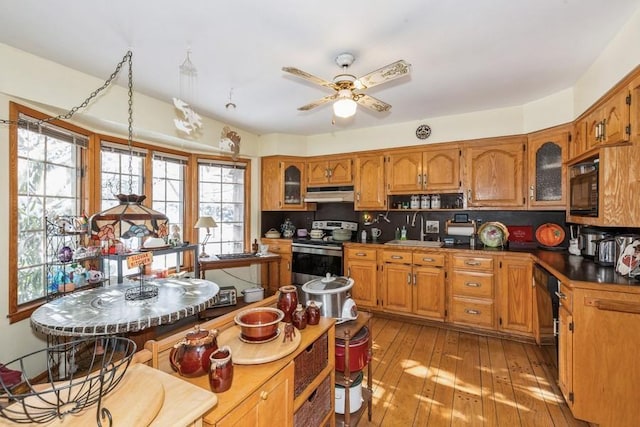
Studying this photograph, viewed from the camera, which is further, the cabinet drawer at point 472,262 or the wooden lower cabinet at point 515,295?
the cabinet drawer at point 472,262

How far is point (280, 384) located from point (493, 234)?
3095 mm

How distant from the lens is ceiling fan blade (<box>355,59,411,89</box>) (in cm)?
173

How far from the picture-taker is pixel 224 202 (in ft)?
13.9

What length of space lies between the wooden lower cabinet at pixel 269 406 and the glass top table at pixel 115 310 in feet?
3.16

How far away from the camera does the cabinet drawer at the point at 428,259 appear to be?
3.33 metres

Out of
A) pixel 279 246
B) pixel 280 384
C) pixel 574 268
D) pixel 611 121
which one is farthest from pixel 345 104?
pixel 279 246

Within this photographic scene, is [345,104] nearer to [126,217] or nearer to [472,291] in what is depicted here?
[126,217]

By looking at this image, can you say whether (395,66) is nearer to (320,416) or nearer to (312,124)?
(320,416)

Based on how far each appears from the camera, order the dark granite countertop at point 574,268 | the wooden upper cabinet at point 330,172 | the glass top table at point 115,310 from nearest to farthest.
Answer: the glass top table at point 115,310 → the dark granite countertop at point 574,268 → the wooden upper cabinet at point 330,172

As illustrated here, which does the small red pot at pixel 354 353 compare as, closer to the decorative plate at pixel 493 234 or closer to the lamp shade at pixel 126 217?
the lamp shade at pixel 126 217

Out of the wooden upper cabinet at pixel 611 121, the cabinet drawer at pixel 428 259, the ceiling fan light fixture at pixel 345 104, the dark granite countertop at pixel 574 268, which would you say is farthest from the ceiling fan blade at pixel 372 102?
the cabinet drawer at pixel 428 259

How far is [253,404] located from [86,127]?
3.10 m

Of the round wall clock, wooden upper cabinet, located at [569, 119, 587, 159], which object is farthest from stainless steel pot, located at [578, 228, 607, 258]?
the round wall clock

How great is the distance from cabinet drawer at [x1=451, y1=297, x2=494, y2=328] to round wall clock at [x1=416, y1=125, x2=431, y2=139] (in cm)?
194
